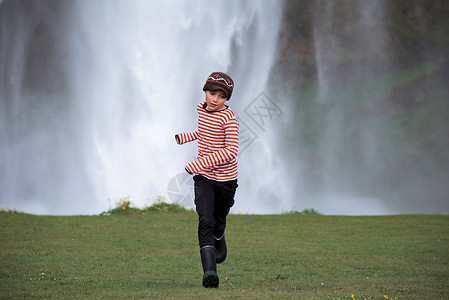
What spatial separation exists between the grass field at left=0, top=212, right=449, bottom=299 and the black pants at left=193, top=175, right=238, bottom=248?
527 millimetres

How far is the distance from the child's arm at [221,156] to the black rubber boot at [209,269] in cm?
76

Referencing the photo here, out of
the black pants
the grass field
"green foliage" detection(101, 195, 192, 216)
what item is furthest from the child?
"green foliage" detection(101, 195, 192, 216)

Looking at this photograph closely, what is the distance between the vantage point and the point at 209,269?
5922 mm

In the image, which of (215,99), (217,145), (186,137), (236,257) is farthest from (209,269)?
(236,257)

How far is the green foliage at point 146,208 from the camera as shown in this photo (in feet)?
51.8

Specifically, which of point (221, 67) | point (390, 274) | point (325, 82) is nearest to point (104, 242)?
point (390, 274)

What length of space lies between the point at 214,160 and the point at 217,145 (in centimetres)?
25

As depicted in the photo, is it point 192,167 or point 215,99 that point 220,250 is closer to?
point 192,167

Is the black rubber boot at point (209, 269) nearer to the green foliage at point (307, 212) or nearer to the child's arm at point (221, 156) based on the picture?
the child's arm at point (221, 156)

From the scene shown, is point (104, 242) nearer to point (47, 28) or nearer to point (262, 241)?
point (262, 241)

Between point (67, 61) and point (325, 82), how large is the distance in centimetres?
1287

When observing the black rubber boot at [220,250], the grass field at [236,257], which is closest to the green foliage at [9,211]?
the grass field at [236,257]

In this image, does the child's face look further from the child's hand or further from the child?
the child's hand

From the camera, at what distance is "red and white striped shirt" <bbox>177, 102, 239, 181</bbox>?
6117 millimetres
